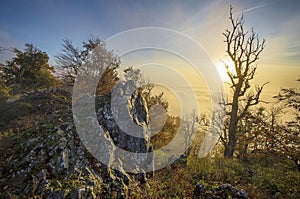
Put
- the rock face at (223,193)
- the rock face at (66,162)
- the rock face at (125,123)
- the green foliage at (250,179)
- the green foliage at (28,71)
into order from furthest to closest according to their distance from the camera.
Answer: the green foliage at (28,71)
the green foliage at (250,179)
the rock face at (125,123)
the rock face at (223,193)
the rock face at (66,162)

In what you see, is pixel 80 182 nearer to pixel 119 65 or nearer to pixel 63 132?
pixel 63 132

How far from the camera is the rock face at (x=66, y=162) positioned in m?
5.80

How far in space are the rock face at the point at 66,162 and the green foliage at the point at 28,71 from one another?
17263mm

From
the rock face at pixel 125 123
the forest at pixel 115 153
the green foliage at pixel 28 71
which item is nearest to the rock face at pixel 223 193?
the forest at pixel 115 153

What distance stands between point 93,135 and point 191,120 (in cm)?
1876

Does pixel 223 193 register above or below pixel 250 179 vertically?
above

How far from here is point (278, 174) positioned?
1138cm

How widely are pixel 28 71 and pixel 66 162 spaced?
72.6ft

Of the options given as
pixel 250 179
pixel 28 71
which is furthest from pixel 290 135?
pixel 28 71

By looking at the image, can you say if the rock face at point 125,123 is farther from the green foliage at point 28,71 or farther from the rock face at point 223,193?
the green foliage at point 28,71

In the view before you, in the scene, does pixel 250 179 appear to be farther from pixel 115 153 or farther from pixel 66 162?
pixel 66 162

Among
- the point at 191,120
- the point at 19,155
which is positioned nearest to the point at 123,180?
the point at 19,155

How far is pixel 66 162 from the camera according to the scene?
266 inches

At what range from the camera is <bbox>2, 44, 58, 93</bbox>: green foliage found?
76.7ft
